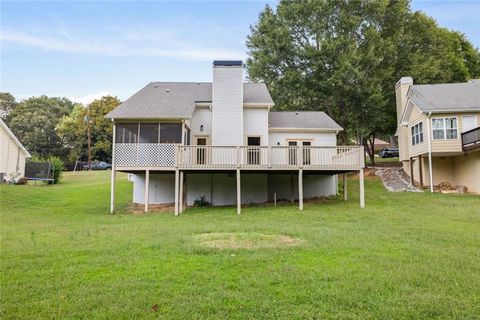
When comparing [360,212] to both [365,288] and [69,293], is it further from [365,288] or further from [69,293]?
[69,293]

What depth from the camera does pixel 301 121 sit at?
20172 mm

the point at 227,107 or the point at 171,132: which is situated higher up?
the point at 227,107

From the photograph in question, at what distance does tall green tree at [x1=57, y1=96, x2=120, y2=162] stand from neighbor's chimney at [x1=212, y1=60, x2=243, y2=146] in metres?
30.9

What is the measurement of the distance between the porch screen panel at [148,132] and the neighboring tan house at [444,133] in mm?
15106

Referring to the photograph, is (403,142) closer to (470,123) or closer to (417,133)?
(417,133)

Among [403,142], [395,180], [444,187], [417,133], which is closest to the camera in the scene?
[444,187]

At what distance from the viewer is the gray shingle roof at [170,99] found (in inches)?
647

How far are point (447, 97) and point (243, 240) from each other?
1901 cm

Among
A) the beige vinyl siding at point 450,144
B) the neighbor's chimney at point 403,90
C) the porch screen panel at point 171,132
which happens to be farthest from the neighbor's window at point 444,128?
the porch screen panel at point 171,132

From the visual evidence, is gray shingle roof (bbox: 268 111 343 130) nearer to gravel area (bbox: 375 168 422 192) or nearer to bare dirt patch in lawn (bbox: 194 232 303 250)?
gravel area (bbox: 375 168 422 192)

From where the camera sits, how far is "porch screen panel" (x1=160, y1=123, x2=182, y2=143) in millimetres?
16750

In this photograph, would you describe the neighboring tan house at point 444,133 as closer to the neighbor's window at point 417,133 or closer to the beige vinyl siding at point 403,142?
the neighbor's window at point 417,133

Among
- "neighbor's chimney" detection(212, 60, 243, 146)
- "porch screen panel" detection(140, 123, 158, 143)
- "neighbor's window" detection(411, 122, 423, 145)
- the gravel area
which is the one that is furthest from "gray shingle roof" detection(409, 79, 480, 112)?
"porch screen panel" detection(140, 123, 158, 143)

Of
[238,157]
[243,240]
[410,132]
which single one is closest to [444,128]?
[410,132]
